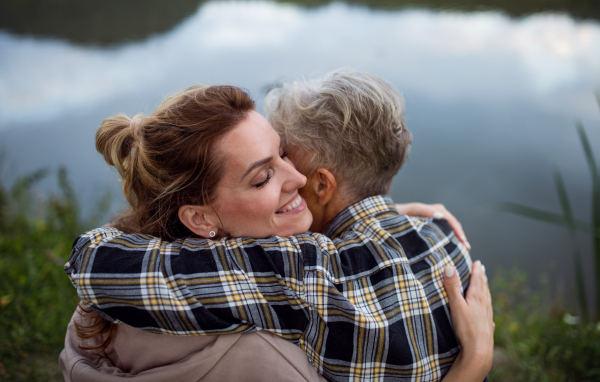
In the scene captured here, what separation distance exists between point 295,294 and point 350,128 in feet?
2.69

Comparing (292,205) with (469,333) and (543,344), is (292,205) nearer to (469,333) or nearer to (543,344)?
(469,333)

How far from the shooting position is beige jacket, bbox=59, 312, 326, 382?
4.34ft

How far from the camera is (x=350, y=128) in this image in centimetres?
180

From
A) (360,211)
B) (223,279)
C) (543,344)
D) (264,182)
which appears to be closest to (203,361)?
(223,279)

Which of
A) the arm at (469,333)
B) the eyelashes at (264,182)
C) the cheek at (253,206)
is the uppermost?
the eyelashes at (264,182)

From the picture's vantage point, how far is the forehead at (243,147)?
1551 mm

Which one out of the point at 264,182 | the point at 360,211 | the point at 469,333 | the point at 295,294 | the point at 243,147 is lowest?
the point at 469,333

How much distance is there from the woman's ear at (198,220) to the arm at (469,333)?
1031 mm

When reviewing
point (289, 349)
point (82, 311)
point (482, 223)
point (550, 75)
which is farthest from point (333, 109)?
point (550, 75)

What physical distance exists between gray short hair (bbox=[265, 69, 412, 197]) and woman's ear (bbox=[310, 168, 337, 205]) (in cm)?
3

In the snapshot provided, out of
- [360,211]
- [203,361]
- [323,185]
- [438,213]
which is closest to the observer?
[203,361]

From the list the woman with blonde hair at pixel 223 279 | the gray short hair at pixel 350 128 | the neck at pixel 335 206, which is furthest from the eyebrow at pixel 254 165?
the neck at pixel 335 206

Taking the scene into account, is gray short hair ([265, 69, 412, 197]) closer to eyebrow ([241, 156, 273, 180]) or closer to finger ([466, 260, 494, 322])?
eyebrow ([241, 156, 273, 180])

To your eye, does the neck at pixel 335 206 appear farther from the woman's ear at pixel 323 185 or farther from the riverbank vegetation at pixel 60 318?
the riverbank vegetation at pixel 60 318
